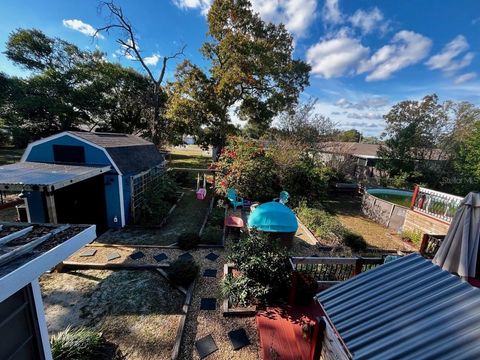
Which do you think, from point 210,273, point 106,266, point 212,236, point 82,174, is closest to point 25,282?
point 210,273

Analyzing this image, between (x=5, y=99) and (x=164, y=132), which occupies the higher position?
(x=5, y=99)

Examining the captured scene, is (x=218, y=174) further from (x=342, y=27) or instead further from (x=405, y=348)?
(x=405, y=348)

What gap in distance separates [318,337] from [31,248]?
438 centimetres

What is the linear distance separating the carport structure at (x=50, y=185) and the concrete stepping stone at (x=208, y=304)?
5328mm

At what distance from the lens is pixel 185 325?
4797mm

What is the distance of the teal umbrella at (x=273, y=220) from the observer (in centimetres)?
739

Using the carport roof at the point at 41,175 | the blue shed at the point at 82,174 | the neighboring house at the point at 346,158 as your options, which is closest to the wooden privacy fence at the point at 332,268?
the carport roof at the point at 41,175

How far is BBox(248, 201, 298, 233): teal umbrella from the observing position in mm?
7395

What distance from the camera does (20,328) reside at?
286 cm

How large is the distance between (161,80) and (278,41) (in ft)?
36.3

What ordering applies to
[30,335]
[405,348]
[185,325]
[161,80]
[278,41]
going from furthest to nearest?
Answer: [161,80]
[278,41]
[185,325]
[30,335]
[405,348]

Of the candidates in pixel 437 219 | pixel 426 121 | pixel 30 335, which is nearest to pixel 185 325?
pixel 30 335

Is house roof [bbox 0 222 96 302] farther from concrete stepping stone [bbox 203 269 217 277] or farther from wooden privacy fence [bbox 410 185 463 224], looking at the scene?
wooden privacy fence [bbox 410 185 463 224]

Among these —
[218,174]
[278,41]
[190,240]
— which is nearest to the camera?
[190,240]
